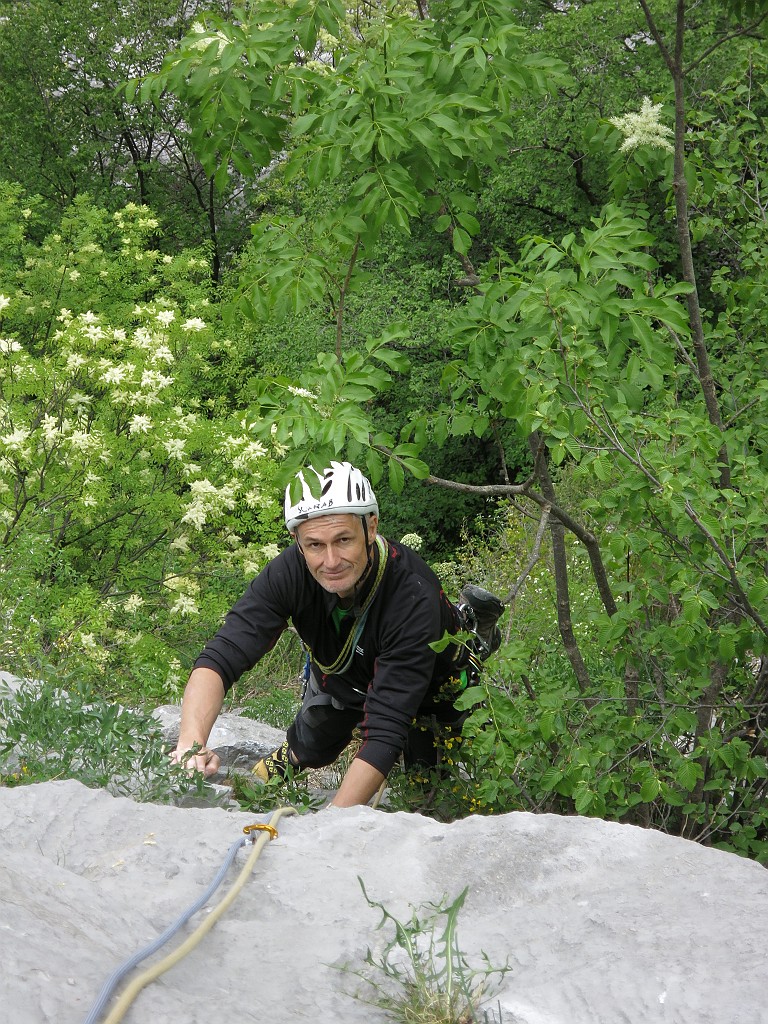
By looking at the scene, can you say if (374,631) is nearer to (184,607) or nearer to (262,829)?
(262,829)

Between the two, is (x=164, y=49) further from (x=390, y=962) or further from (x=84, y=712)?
(x=390, y=962)

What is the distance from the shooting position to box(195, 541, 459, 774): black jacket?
3441mm

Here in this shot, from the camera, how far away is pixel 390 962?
6.17 feet

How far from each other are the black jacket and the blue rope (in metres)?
1.06

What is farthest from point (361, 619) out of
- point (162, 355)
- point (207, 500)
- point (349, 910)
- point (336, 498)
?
point (162, 355)

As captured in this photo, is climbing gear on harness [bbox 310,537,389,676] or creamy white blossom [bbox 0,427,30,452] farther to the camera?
creamy white blossom [bbox 0,427,30,452]

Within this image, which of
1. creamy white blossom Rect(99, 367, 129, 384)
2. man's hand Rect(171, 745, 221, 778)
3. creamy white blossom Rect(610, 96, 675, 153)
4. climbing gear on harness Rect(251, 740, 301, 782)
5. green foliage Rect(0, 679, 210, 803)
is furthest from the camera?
creamy white blossom Rect(99, 367, 129, 384)

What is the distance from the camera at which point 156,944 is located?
1791 millimetres

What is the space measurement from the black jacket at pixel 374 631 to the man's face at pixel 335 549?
113mm

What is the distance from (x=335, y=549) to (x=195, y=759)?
826mm

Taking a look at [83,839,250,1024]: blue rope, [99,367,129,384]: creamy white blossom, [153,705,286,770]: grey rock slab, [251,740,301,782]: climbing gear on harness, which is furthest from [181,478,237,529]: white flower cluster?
[83,839,250,1024]: blue rope

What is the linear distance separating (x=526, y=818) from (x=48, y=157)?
65.6 ft

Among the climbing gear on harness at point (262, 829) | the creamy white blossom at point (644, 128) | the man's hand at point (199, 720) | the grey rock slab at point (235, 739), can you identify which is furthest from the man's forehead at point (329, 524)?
the grey rock slab at point (235, 739)

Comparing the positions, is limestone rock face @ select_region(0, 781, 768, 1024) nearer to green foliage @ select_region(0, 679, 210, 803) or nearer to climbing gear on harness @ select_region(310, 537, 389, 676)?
green foliage @ select_region(0, 679, 210, 803)
